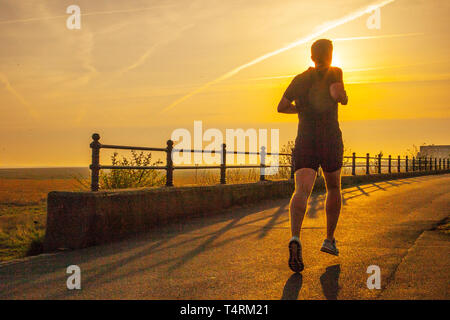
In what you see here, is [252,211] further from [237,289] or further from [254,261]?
[237,289]

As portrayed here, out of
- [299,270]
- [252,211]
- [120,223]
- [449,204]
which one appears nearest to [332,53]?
[299,270]

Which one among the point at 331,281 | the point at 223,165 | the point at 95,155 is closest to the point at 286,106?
the point at 331,281

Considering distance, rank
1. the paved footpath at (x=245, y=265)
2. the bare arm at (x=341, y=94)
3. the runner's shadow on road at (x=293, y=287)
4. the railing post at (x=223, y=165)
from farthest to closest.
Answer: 1. the railing post at (x=223, y=165)
2. the bare arm at (x=341, y=94)
3. the paved footpath at (x=245, y=265)
4. the runner's shadow on road at (x=293, y=287)

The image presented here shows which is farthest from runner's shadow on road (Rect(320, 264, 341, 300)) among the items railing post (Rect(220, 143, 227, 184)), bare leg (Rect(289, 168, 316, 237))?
railing post (Rect(220, 143, 227, 184))

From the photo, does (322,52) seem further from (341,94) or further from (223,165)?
(223,165)

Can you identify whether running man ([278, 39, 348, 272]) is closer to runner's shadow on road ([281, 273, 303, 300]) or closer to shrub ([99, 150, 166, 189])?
runner's shadow on road ([281, 273, 303, 300])

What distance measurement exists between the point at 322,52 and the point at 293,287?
6.85 ft

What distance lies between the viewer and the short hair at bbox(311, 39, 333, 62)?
175 inches

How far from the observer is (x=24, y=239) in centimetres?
840

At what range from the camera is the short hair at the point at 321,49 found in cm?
444

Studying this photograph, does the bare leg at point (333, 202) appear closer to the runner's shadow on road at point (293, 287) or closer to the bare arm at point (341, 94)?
Answer: the runner's shadow on road at point (293, 287)

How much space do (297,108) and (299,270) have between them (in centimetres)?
144

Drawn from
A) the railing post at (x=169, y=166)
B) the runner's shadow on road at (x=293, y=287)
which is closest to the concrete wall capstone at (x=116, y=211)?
the railing post at (x=169, y=166)

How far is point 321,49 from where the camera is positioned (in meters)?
4.45
